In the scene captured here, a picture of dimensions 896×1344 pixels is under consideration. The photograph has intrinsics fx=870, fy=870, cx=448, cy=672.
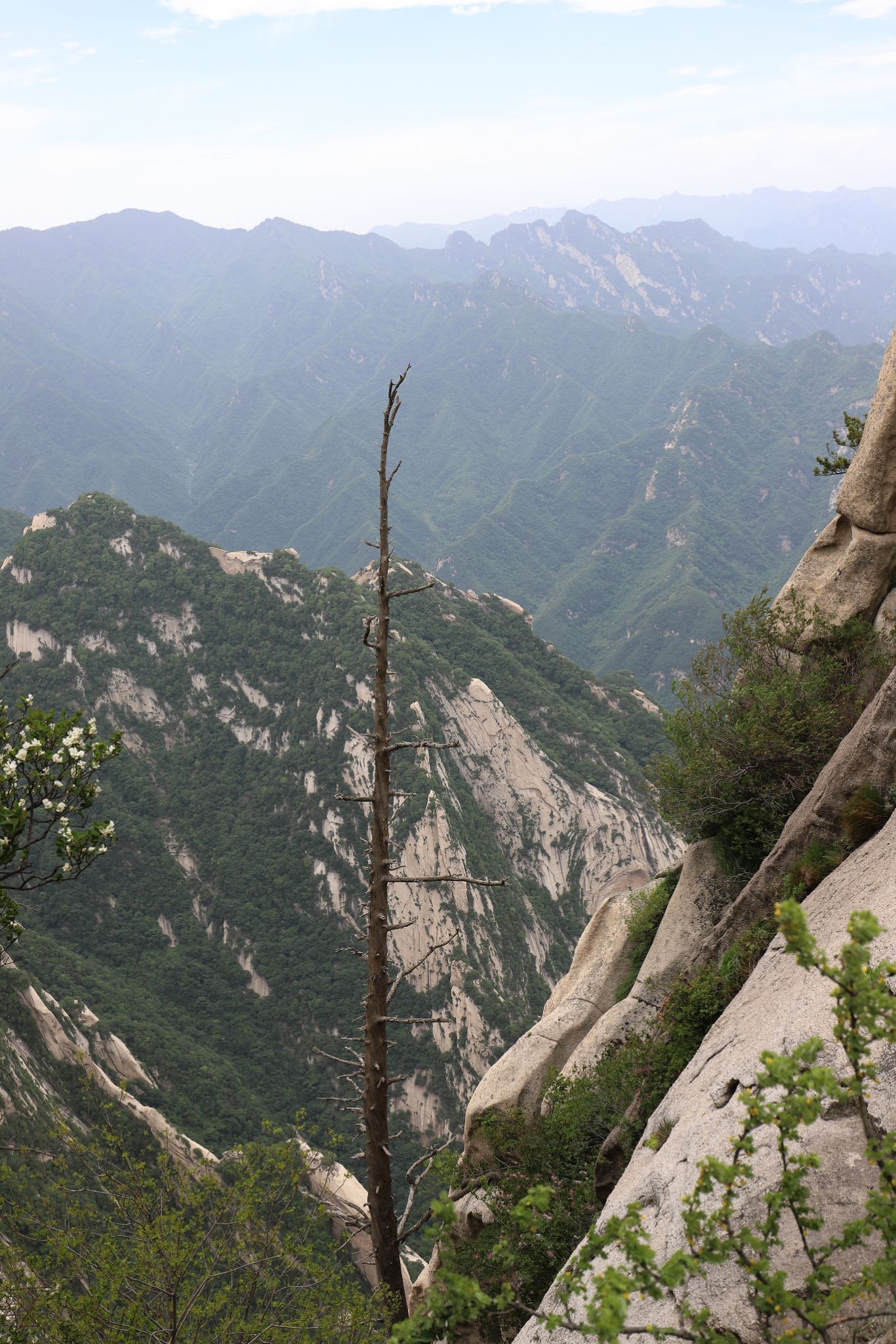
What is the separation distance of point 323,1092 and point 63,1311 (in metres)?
77.1

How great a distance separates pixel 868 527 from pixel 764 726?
5511 mm

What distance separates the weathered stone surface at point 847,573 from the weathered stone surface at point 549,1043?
10.7 m

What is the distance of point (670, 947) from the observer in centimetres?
2195

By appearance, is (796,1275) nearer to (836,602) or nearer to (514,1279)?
(514,1279)

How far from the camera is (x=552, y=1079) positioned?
2180 centimetres

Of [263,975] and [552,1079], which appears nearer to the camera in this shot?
[552,1079]

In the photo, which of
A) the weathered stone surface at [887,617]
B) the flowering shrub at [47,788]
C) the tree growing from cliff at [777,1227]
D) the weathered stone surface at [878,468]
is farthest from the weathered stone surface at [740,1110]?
the weathered stone surface at [878,468]

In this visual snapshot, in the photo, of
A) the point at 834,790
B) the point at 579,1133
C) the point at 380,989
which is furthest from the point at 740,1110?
the point at 579,1133

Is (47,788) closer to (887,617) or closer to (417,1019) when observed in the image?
(417,1019)

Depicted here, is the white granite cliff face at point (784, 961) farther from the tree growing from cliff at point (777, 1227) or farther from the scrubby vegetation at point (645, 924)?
the tree growing from cliff at point (777, 1227)

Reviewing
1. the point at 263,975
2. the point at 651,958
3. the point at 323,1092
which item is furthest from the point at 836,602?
the point at 263,975

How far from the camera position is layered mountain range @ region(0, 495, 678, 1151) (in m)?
84.9

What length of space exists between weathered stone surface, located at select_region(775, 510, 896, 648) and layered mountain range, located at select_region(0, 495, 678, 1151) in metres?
58.7

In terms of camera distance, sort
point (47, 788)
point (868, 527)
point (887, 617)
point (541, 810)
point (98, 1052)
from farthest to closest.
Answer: point (541, 810) < point (98, 1052) < point (868, 527) < point (887, 617) < point (47, 788)
